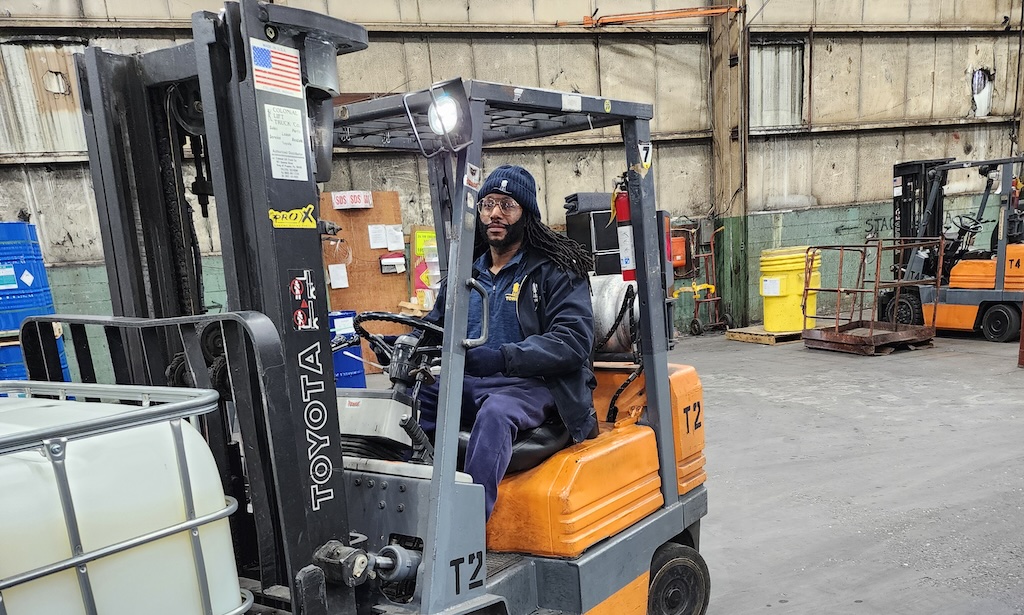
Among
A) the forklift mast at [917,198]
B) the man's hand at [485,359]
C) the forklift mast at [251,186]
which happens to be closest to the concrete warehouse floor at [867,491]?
the man's hand at [485,359]

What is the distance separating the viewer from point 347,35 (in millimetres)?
2025

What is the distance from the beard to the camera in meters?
2.76

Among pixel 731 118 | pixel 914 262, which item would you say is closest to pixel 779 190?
pixel 731 118

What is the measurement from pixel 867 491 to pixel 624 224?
3263 millimetres

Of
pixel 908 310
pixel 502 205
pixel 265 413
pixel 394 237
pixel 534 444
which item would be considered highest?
pixel 502 205

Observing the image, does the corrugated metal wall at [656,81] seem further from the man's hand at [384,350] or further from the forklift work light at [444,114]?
the forklift work light at [444,114]

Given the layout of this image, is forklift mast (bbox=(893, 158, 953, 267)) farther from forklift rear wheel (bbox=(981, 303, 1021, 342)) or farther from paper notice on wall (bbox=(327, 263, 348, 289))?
paper notice on wall (bbox=(327, 263, 348, 289))

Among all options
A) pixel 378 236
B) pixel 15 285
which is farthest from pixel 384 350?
pixel 378 236

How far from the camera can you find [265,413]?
183 cm

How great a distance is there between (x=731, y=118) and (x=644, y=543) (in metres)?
10.3

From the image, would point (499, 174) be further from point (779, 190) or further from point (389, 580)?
point (779, 190)

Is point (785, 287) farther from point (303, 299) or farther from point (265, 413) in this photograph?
point (265, 413)

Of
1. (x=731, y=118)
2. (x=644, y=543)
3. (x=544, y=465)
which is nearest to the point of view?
(x=544, y=465)

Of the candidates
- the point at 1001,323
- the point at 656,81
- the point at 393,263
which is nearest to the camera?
the point at 393,263
